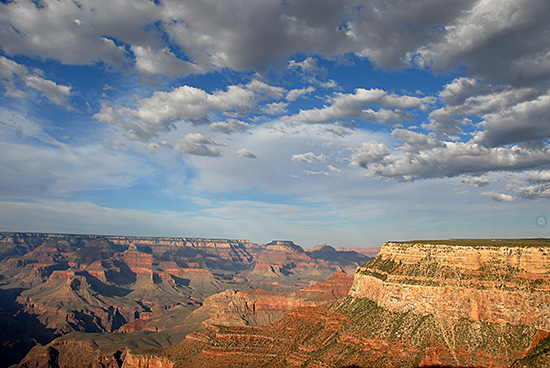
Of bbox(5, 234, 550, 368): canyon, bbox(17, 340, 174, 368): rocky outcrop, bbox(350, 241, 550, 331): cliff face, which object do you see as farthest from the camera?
bbox(17, 340, 174, 368): rocky outcrop

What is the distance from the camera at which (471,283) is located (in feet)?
246

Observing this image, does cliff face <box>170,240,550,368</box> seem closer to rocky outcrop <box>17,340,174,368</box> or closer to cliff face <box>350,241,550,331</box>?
cliff face <box>350,241,550,331</box>

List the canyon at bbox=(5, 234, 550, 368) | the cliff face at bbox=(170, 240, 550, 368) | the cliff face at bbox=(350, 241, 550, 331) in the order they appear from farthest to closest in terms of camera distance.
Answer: the cliff face at bbox=(350, 241, 550, 331)
the canyon at bbox=(5, 234, 550, 368)
the cliff face at bbox=(170, 240, 550, 368)

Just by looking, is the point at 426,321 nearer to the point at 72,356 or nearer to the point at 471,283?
the point at 471,283

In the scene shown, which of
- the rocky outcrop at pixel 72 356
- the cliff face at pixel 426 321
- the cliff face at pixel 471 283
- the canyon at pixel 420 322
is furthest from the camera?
the rocky outcrop at pixel 72 356

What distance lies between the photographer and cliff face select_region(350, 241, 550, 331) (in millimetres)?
67750

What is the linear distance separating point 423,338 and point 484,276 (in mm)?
17882

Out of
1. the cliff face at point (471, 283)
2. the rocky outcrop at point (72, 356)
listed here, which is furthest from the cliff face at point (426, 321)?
the rocky outcrop at point (72, 356)

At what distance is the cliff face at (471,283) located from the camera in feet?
222

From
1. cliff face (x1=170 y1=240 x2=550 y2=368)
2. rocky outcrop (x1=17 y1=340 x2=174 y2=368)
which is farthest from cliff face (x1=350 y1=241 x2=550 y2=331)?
rocky outcrop (x1=17 y1=340 x2=174 y2=368)

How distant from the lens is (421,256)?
90500 millimetres

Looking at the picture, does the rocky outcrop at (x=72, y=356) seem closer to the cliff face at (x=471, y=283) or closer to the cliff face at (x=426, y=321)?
the cliff face at (x=426, y=321)

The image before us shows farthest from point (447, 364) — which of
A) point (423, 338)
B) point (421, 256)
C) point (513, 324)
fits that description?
point (421, 256)

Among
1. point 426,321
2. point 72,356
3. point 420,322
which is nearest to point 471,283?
point 426,321
